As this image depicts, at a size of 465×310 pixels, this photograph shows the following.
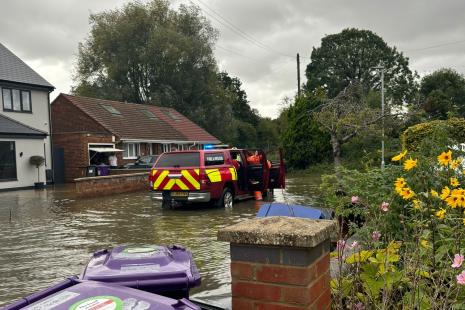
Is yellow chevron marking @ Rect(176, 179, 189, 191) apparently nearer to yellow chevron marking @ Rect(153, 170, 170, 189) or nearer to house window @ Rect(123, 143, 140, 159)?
yellow chevron marking @ Rect(153, 170, 170, 189)

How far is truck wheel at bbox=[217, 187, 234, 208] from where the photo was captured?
13670 mm

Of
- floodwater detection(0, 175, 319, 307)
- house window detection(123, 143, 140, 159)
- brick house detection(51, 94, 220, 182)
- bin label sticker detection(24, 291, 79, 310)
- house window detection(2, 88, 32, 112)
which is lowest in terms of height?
floodwater detection(0, 175, 319, 307)

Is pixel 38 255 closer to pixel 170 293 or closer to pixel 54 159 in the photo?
pixel 170 293

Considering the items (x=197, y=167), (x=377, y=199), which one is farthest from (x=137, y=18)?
(x=377, y=199)

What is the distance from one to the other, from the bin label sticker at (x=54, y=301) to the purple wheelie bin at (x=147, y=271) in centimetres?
48

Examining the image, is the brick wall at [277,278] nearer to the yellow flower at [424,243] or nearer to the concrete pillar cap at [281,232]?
the concrete pillar cap at [281,232]

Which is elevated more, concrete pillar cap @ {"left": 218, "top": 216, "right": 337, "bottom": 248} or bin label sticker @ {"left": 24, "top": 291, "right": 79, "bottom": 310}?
concrete pillar cap @ {"left": 218, "top": 216, "right": 337, "bottom": 248}

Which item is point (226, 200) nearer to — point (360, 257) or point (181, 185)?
point (181, 185)

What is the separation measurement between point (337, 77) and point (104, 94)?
26789 mm

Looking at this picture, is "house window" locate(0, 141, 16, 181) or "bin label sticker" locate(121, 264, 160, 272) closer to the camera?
"bin label sticker" locate(121, 264, 160, 272)

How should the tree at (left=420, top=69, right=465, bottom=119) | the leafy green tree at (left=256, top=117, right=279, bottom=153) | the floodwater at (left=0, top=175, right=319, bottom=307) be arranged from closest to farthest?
the floodwater at (left=0, top=175, right=319, bottom=307), the tree at (left=420, top=69, right=465, bottom=119), the leafy green tree at (left=256, top=117, right=279, bottom=153)

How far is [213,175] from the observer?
1330cm

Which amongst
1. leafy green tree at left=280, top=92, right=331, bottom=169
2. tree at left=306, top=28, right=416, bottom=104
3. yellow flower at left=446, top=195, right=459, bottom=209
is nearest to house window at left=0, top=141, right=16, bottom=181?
leafy green tree at left=280, top=92, right=331, bottom=169

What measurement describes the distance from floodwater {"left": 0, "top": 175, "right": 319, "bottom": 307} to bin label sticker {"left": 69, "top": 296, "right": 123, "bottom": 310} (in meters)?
1.20
